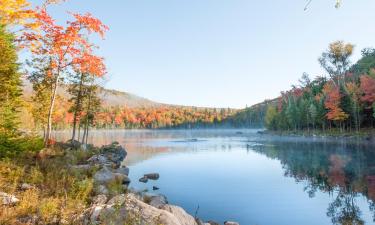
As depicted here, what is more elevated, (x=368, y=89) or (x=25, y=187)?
(x=368, y=89)

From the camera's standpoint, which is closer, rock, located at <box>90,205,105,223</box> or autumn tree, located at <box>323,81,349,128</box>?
rock, located at <box>90,205,105,223</box>

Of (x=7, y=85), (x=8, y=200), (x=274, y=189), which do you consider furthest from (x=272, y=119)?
(x=8, y=200)

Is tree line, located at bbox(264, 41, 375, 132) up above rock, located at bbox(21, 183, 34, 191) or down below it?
above

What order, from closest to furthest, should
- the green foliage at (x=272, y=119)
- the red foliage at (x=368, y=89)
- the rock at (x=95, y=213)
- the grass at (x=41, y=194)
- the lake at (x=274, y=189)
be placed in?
the rock at (x=95, y=213) < the grass at (x=41, y=194) < the lake at (x=274, y=189) < the red foliage at (x=368, y=89) < the green foliage at (x=272, y=119)

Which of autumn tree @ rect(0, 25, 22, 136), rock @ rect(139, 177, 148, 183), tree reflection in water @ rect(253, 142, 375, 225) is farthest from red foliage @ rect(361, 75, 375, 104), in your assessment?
autumn tree @ rect(0, 25, 22, 136)

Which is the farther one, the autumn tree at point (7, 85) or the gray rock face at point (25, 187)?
the autumn tree at point (7, 85)

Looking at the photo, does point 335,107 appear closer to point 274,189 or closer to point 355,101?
point 355,101

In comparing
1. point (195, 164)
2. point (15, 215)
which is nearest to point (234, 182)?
point (195, 164)

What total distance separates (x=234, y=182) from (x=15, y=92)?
17.5 metres

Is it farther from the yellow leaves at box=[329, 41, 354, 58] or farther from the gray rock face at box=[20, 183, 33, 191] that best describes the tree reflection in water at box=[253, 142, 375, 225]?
the yellow leaves at box=[329, 41, 354, 58]

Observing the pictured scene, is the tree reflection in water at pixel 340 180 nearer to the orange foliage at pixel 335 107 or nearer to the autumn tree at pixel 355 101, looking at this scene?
the autumn tree at pixel 355 101

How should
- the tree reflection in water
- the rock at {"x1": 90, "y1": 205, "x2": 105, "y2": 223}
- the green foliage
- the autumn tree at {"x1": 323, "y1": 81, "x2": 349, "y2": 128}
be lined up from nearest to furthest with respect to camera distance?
1. the rock at {"x1": 90, "y1": 205, "x2": 105, "y2": 223}
2. the tree reflection in water
3. the autumn tree at {"x1": 323, "y1": 81, "x2": 349, "y2": 128}
4. the green foliage

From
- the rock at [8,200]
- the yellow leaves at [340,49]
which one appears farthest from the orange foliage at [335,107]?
the rock at [8,200]

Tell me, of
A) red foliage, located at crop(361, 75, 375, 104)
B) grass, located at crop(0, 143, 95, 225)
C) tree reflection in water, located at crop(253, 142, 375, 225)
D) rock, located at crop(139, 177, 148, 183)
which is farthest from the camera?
red foliage, located at crop(361, 75, 375, 104)
